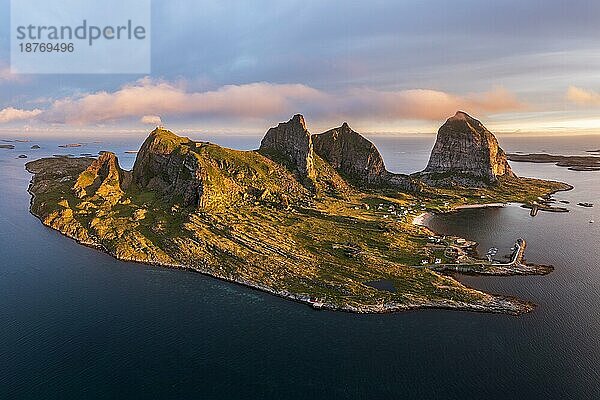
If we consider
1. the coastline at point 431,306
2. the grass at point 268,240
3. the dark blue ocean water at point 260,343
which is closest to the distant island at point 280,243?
the coastline at point 431,306

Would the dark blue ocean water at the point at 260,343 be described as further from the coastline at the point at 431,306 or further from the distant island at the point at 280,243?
the distant island at the point at 280,243

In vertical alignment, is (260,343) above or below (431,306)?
below

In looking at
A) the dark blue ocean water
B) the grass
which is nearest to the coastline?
the grass

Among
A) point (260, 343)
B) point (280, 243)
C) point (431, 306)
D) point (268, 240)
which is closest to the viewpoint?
point (260, 343)

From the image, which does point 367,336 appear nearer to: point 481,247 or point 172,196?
point 481,247

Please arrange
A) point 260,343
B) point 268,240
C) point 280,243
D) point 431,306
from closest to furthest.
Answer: point 260,343
point 431,306
point 280,243
point 268,240

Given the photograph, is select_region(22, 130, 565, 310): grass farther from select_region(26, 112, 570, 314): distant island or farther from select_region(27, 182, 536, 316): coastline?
select_region(27, 182, 536, 316): coastline

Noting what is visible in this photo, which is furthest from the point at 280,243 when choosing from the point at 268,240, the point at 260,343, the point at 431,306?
the point at 431,306

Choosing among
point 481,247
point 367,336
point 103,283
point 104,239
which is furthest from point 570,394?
point 104,239

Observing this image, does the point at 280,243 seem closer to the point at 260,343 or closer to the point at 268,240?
the point at 268,240
